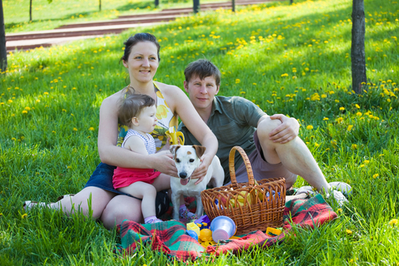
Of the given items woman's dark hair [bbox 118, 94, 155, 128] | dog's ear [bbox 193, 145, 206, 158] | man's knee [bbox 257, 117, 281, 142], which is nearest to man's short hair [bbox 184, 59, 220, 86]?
woman's dark hair [bbox 118, 94, 155, 128]

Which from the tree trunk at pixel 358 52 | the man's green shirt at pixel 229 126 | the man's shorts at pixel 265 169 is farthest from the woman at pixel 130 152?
the tree trunk at pixel 358 52

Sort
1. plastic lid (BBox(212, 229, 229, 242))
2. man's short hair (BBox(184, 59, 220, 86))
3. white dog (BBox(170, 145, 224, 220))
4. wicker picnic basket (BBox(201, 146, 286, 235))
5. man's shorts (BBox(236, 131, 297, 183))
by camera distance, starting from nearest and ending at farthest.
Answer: plastic lid (BBox(212, 229, 229, 242)), wicker picnic basket (BBox(201, 146, 286, 235)), white dog (BBox(170, 145, 224, 220)), man's shorts (BBox(236, 131, 297, 183)), man's short hair (BBox(184, 59, 220, 86))

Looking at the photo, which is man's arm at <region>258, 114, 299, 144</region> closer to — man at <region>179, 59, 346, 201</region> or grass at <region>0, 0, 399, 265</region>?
man at <region>179, 59, 346, 201</region>

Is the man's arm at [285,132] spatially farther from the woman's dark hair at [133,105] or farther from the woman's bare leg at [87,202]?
the woman's bare leg at [87,202]

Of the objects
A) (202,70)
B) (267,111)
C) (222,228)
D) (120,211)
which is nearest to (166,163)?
(120,211)

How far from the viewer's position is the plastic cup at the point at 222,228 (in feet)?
6.68

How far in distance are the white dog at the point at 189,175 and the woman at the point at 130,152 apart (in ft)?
0.22

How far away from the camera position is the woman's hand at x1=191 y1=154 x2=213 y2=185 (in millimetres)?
2356

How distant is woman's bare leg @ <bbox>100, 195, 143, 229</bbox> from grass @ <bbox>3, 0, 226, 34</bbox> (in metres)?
21.1

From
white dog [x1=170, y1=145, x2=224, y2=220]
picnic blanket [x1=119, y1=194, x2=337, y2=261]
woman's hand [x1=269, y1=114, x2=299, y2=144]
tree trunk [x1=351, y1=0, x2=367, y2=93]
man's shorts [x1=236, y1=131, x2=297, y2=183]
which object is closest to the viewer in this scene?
picnic blanket [x1=119, y1=194, x2=337, y2=261]

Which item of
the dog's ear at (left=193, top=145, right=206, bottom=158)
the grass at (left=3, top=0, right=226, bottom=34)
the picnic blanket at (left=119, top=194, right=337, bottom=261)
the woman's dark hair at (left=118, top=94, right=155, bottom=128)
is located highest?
the grass at (left=3, top=0, right=226, bottom=34)

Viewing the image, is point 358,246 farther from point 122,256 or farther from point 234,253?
point 122,256

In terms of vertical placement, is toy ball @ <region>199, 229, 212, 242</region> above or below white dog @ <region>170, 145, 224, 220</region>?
below

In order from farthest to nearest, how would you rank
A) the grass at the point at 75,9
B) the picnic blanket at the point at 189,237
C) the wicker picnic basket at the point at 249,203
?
the grass at the point at 75,9 → the wicker picnic basket at the point at 249,203 → the picnic blanket at the point at 189,237
